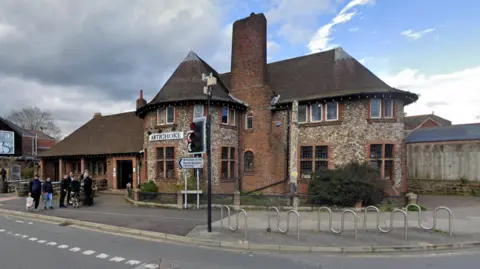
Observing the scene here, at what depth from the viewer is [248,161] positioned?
17.8 metres

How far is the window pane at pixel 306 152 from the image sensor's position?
16109mm

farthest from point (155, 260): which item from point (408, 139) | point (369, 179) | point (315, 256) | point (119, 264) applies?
point (408, 139)

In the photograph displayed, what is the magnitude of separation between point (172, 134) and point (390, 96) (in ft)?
39.3

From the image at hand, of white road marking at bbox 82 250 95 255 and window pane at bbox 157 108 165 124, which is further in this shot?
window pane at bbox 157 108 165 124

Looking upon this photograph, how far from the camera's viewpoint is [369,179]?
1234cm

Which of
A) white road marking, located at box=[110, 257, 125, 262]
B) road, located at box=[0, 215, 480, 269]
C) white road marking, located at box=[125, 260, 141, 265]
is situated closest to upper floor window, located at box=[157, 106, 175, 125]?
road, located at box=[0, 215, 480, 269]

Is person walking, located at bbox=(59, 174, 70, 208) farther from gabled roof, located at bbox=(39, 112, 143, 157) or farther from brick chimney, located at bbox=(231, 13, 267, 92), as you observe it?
brick chimney, located at bbox=(231, 13, 267, 92)

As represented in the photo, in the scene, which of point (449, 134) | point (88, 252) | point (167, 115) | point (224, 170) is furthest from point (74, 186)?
point (449, 134)

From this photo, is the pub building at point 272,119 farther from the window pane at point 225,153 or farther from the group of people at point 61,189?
the group of people at point 61,189

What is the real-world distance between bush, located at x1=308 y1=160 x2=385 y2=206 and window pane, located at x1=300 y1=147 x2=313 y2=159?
2949mm

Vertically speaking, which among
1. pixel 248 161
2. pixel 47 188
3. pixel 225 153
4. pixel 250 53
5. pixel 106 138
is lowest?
pixel 47 188

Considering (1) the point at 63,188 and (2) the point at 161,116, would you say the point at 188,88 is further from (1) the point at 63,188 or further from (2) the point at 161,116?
(1) the point at 63,188

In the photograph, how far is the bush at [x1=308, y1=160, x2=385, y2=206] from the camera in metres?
12.1

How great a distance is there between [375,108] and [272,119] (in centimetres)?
584
